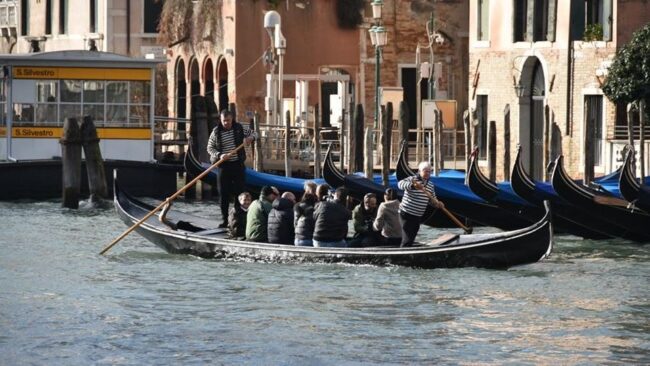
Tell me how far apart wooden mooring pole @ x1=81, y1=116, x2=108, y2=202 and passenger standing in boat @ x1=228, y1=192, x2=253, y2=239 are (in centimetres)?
493

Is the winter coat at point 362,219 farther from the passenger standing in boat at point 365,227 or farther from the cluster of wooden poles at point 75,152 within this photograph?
the cluster of wooden poles at point 75,152

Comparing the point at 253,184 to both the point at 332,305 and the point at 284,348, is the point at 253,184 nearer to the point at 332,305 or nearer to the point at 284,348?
the point at 332,305

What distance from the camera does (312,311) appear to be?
12.2m

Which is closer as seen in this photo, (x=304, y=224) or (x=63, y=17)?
(x=304, y=224)

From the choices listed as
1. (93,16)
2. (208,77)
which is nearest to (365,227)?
(208,77)

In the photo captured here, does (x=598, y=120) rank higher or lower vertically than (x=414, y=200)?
higher

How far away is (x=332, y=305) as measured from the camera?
1248cm

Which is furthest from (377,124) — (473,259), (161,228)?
(473,259)

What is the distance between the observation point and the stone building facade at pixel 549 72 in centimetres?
2038

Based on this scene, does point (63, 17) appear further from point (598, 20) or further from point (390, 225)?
point (390, 225)

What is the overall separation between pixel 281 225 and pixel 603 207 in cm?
334

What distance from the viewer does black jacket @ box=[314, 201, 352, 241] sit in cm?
1377

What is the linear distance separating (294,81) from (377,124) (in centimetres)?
303

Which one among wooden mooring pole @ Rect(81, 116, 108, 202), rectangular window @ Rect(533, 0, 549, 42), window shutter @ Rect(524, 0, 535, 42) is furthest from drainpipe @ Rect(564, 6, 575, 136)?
wooden mooring pole @ Rect(81, 116, 108, 202)
